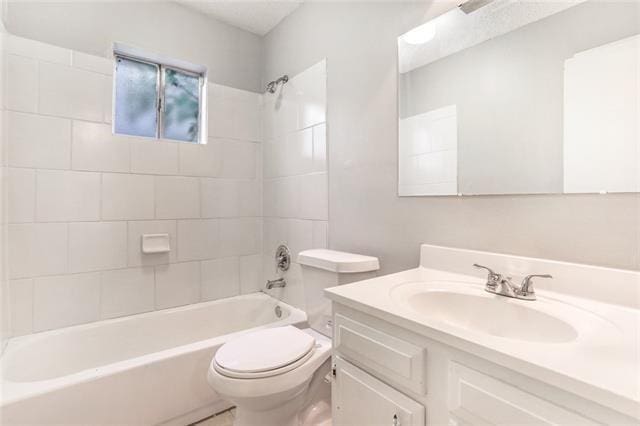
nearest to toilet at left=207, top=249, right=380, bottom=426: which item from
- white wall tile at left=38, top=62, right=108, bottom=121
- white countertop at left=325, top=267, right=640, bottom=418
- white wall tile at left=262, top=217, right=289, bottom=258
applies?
white countertop at left=325, top=267, right=640, bottom=418

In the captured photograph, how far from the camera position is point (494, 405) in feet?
1.99

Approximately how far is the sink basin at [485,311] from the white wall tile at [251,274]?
1600 mm

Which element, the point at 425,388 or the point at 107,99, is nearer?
the point at 425,388

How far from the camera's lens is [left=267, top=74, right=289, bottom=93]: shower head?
2.18 meters

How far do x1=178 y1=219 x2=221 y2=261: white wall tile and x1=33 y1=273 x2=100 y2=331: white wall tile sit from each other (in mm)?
510

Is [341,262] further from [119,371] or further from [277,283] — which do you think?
[119,371]

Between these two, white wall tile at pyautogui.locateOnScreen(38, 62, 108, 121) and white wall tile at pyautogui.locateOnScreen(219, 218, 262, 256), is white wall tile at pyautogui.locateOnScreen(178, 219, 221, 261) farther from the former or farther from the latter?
white wall tile at pyautogui.locateOnScreen(38, 62, 108, 121)

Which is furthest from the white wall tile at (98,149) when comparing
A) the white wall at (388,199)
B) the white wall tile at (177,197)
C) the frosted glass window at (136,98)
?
the white wall at (388,199)

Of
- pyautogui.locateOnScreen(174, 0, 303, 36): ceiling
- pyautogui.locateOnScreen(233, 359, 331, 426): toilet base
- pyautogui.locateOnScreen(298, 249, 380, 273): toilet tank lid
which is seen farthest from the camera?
pyautogui.locateOnScreen(174, 0, 303, 36): ceiling

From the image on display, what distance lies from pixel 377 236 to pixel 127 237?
1.55m

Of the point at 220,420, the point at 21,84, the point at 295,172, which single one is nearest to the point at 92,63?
the point at 21,84

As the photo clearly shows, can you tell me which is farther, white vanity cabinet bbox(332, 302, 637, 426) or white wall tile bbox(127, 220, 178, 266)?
white wall tile bbox(127, 220, 178, 266)

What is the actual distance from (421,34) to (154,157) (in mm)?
1730

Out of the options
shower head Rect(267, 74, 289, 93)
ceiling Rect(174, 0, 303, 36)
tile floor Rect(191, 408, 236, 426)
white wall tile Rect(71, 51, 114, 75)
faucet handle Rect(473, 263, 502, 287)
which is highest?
ceiling Rect(174, 0, 303, 36)
